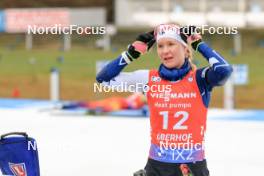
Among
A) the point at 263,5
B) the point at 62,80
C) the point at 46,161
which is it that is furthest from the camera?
the point at 263,5

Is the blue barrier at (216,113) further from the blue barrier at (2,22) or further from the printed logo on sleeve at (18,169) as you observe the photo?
the blue barrier at (2,22)

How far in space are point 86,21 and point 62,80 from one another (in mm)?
23065

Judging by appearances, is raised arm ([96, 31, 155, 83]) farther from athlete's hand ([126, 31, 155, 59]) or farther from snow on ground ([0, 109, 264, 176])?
snow on ground ([0, 109, 264, 176])

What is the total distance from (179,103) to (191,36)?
45 centimetres

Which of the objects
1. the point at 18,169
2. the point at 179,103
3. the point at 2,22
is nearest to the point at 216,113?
the point at 18,169

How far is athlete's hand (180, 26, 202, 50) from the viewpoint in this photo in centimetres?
430

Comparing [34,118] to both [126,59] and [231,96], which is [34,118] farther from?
[126,59]

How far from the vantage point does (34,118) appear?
12.8 m

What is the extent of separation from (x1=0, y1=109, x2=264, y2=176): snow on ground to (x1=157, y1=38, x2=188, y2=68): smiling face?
3.20 meters

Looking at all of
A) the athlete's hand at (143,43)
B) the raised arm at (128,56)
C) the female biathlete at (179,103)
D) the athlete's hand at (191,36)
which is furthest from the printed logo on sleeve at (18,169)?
the athlete's hand at (191,36)

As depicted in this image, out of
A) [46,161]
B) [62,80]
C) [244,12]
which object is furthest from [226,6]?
[46,161]

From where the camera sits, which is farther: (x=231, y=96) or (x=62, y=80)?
(x=62, y=80)

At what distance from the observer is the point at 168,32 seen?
4.34 meters

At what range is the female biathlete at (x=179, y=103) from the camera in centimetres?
430
